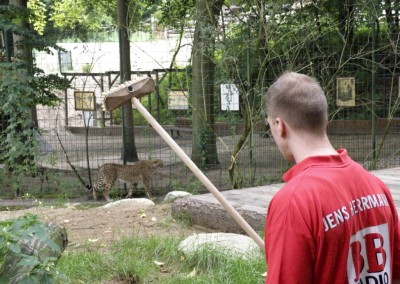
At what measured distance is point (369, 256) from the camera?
2.05 m

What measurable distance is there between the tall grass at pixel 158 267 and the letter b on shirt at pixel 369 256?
8.00ft

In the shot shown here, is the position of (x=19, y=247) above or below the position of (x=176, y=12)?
below

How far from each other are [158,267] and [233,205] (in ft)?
4.76

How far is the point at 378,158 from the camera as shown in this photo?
10258mm

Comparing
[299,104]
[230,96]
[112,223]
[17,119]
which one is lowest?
[112,223]

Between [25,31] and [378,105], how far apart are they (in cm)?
582

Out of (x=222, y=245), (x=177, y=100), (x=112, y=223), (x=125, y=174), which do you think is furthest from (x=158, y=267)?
(x=177, y=100)

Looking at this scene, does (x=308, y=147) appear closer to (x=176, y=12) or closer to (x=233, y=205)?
(x=233, y=205)

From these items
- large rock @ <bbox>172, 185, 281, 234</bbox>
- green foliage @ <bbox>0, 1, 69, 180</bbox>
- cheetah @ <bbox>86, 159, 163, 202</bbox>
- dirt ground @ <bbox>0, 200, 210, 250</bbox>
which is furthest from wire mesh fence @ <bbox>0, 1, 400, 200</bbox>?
large rock @ <bbox>172, 185, 281, 234</bbox>

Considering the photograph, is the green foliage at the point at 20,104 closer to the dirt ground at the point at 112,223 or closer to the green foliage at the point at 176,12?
the green foliage at the point at 176,12

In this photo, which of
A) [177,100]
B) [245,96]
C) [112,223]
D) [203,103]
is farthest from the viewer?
[177,100]

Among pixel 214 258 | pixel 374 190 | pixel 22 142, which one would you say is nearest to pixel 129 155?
pixel 22 142

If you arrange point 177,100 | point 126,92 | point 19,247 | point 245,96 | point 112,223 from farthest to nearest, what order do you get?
point 177,100 → point 245,96 → point 112,223 → point 126,92 → point 19,247

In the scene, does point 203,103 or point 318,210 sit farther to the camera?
point 203,103
